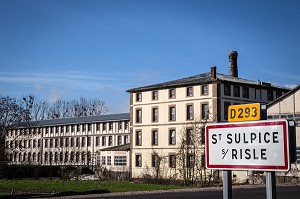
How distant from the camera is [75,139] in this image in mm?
83312

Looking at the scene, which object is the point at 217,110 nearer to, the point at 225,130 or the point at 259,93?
the point at 259,93

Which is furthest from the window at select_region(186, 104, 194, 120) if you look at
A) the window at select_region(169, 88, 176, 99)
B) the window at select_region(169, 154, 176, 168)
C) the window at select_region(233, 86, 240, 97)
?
the window at select_region(233, 86, 240, 97)

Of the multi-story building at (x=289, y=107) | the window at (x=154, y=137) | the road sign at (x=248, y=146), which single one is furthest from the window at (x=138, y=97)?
the road sign at (x=248, y=146)

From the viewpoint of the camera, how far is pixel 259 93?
58.8 m

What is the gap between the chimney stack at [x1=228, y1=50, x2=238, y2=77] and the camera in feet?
212


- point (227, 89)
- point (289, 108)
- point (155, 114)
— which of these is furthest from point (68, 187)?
point (227, 89)

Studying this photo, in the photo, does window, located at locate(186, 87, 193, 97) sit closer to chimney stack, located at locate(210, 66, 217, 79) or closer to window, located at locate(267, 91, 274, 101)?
chimney stack, located at locate(210, 66, 217, 79)

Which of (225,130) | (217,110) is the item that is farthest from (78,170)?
(225,130)

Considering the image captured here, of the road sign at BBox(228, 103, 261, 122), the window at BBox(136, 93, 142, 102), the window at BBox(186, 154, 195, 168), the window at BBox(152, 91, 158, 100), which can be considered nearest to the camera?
the road sign at BBox(228, 103, 261, 122)

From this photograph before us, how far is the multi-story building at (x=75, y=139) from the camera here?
247 ft

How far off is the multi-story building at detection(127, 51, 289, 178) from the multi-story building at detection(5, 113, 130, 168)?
11378 millimetres

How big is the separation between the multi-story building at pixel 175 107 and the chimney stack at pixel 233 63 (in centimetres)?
124

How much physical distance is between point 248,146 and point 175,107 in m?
54.2

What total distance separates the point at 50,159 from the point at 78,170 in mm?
42376
